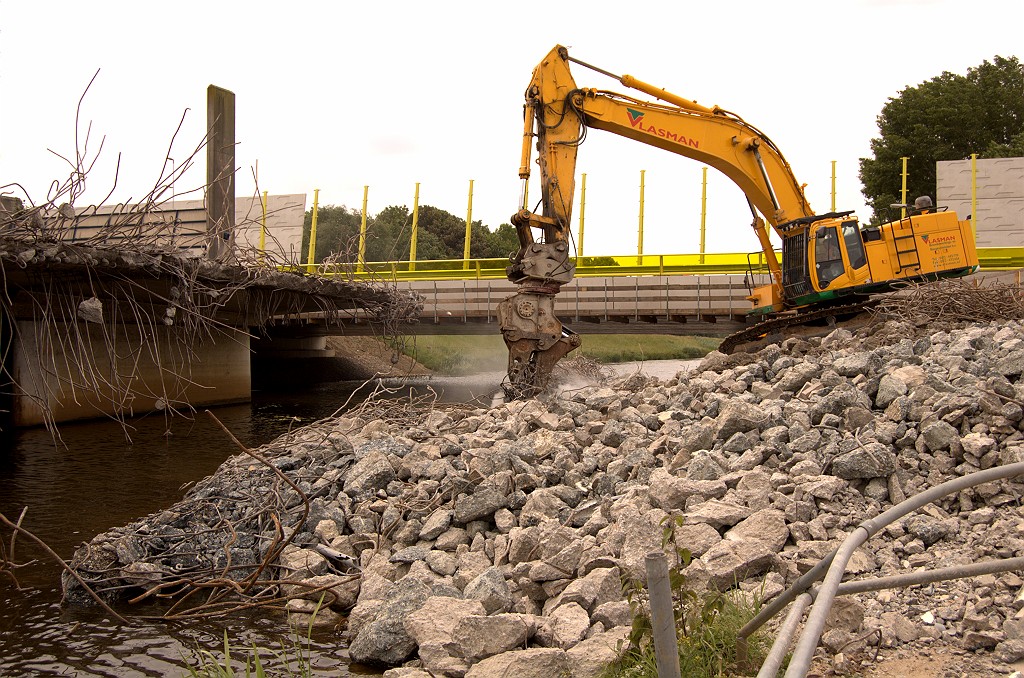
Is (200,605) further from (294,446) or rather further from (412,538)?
(294,446)

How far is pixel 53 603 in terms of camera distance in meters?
4.95

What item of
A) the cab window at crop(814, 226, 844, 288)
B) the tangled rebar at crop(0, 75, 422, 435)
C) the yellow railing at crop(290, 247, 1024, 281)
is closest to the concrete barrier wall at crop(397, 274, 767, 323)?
the yellow railing at crop(290, 247, 1024, 281)

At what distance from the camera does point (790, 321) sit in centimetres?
1223

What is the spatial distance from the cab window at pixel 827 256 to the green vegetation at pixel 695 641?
30.6 feet

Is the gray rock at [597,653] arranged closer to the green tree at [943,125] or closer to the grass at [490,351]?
the grass at [490,351]

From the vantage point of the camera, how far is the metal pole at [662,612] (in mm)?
2133

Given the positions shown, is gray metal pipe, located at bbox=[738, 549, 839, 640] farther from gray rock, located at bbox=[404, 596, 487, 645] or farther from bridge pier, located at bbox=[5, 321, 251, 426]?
bridge pier, located at bbox=[5, 321, 251, 426]

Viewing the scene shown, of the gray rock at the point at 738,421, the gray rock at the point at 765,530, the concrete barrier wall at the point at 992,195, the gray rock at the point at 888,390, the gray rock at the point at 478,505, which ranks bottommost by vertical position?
the gray rock at the point at 478,505

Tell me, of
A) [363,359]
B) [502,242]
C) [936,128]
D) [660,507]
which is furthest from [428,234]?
[660,507]

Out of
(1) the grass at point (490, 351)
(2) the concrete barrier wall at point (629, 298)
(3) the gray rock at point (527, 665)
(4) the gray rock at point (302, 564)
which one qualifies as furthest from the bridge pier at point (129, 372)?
(1) the grass at point (490, 351)

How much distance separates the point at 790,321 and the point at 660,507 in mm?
8068

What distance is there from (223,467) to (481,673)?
436 cm

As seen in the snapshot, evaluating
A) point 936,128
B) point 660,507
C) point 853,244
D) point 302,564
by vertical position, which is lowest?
point 302,564

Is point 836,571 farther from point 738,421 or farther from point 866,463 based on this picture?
point 738,421
